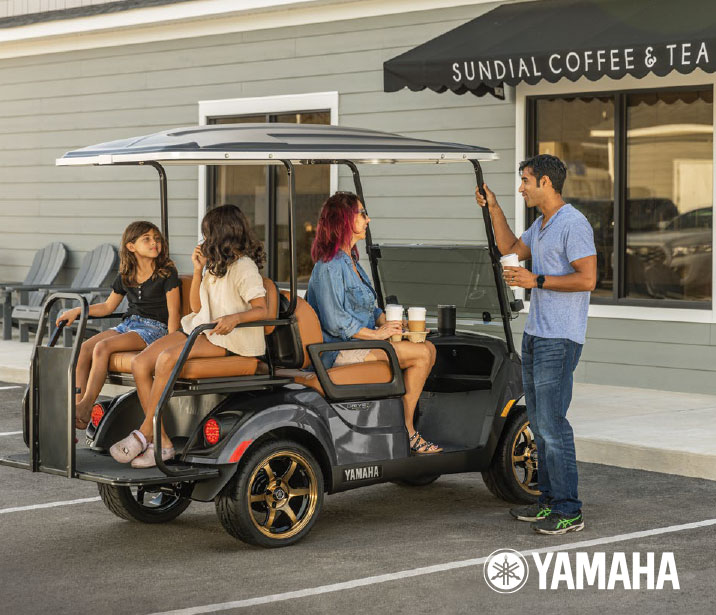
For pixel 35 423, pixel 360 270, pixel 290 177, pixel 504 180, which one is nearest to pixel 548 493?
pixel 360 270

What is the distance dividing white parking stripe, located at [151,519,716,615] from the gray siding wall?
475 centimetres

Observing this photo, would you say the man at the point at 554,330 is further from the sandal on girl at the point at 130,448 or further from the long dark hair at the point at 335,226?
the sandal on girl at the point at 130,448

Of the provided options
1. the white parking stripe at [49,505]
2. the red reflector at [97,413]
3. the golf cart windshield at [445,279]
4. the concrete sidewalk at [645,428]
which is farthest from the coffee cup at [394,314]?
the concrete sidewalk at [645,428]

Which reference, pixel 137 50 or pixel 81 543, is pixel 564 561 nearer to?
pixel 81 543

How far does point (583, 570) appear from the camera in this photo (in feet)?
20.1

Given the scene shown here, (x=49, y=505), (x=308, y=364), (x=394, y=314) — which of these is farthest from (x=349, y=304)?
(x=49, y=505)

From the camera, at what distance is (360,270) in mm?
7266

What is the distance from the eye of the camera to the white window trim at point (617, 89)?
11.4m

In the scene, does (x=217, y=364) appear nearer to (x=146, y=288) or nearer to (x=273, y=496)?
(x=273, y=496)

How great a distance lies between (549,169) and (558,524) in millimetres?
1767

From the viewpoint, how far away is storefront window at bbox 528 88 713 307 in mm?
11586

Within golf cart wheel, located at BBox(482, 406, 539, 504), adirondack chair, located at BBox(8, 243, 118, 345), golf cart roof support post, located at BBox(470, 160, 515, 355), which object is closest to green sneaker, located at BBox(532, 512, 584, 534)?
golf cart wheel, located at BBox(482, 406, 539, 504)

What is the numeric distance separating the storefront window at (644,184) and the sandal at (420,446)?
5023 millimetres

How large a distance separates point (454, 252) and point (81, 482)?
265cm
